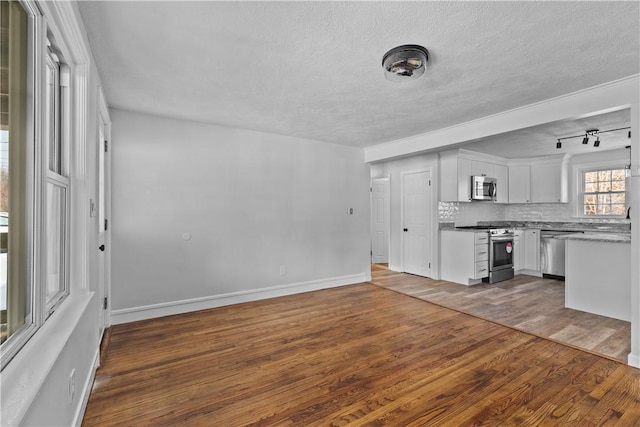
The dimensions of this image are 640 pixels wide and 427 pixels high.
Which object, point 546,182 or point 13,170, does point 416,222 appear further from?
point 13,170

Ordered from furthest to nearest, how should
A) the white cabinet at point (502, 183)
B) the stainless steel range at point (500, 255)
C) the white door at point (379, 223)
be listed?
the white door at point (379, 223), the white cabinet at point (502, 183), the stainless steel range at point (500, 255)

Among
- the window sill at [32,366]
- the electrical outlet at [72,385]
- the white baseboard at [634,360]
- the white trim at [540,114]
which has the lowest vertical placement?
the white baseboard at [634,360]

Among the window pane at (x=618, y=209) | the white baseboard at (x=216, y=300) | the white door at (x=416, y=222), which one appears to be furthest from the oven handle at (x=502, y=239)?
the white baseboard at (x=216, y=300)

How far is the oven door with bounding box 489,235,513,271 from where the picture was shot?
5.30m

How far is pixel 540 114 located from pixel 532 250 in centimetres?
371

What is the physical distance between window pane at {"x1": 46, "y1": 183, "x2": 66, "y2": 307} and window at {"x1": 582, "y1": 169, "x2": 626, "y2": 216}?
7622 mm

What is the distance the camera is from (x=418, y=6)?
1728 millimetres

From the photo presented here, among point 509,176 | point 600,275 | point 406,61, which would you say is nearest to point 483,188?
point 509,176

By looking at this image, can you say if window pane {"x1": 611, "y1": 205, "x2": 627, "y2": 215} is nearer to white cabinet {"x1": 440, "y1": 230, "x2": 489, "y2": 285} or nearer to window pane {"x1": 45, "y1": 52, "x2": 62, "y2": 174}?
white cabinet {"x1": 440, "y1": 230, "x2": 489, "y2": 285}

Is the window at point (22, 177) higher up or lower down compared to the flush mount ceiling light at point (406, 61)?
lower down

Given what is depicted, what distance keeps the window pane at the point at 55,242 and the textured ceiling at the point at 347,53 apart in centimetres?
107

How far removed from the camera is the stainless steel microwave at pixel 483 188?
18.1 ft

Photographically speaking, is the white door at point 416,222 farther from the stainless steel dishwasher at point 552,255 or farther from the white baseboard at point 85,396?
the white baseboard at point 85,396

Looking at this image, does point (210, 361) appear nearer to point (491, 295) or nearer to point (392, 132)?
point (392, 132)
